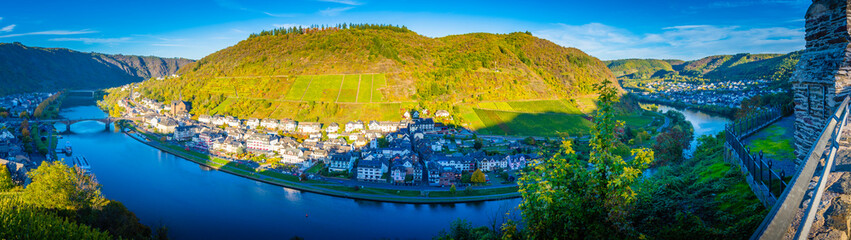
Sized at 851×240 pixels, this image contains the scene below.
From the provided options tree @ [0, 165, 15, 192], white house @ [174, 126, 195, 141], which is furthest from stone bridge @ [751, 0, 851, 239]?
white house @ [174, 126, 195, 141]

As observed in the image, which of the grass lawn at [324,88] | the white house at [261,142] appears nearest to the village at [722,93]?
the grass lawn at [324,88]

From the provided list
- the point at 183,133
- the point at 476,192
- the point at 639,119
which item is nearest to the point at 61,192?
the point at 476,192

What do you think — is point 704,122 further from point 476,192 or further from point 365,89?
point 365,89

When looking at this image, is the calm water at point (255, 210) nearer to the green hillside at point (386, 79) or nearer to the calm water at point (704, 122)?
the green hillside at point (386, 79)

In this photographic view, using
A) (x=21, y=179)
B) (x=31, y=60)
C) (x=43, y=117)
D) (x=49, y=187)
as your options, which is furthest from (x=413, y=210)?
(x=31, y=60)

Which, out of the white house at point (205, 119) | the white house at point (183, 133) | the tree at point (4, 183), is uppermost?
the white house at point (205, 119)

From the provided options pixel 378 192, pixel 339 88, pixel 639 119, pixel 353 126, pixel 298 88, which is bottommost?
pixel 378 192

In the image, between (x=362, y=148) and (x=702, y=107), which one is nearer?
(x=362, y=148)
